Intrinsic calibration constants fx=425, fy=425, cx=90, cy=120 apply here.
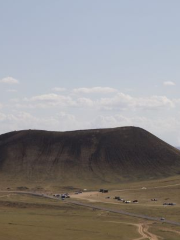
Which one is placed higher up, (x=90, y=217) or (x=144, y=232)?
(x=90, y=217)

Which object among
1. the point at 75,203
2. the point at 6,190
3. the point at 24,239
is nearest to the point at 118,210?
the point at 75,203

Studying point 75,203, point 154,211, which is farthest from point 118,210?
point 75,203

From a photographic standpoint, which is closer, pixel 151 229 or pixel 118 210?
pixel 151 229

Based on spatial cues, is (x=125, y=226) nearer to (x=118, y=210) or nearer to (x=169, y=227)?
(x=169, y=227)

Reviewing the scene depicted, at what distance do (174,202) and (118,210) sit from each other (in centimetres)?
2562

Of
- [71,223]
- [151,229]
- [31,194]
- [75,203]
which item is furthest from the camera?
[31,194]

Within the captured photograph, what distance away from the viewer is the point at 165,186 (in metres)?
179

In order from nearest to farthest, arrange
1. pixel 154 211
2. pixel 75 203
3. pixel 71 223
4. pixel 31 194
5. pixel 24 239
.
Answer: pixel 24 239
pixel 71 223
pixel 154 211
pixel 75 203
pixel 31 194

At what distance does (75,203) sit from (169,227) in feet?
166

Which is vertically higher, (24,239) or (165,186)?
(165,186)

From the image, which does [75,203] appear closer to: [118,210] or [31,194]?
[118,210]

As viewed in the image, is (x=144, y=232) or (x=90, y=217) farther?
(x=90, y=217)

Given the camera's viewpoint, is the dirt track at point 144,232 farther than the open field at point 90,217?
No

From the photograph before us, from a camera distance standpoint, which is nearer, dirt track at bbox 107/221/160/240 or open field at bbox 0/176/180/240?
dirt track at bbox 107/221/160/240
